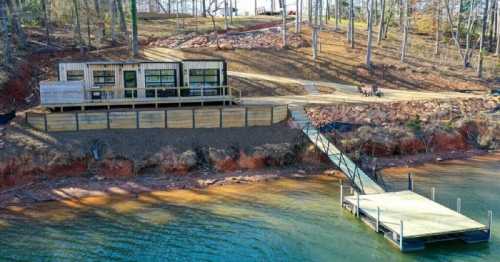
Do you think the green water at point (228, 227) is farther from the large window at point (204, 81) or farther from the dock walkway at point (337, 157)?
the large window at point (204, 81)

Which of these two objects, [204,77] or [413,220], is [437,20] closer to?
[204,77]

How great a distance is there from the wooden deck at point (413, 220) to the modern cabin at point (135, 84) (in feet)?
43.1

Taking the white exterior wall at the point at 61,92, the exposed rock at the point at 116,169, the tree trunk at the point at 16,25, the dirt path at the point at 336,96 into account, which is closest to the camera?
the exposed rock at the point at 116,169

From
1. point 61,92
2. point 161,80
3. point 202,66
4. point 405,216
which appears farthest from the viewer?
point 202,66

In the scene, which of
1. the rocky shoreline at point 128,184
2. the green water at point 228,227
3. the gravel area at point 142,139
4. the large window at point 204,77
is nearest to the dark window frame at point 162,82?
the large window at point 204,77

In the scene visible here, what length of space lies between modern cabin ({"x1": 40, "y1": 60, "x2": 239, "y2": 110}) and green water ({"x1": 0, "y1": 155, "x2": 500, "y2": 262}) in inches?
299

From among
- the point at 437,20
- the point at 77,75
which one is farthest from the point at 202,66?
the point at 437,20

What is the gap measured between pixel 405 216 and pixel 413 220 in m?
0.54

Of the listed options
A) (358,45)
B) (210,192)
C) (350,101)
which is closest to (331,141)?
(350,101)

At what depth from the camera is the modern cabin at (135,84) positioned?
29.1 m

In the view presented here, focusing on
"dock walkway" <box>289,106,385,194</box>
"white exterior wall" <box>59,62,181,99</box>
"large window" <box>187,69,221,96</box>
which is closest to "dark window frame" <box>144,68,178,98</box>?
"white exterior wall" <box>59,62,181,99</box>

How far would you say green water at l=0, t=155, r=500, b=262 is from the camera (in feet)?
59.8

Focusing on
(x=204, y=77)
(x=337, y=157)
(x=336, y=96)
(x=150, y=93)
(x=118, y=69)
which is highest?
(x=118, y=69)

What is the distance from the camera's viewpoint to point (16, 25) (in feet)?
150
